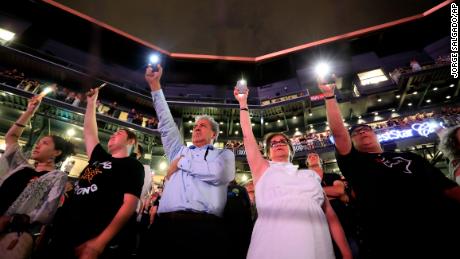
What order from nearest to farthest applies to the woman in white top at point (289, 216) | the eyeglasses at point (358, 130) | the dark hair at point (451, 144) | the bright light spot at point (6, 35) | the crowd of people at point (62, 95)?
the woman in white top at point (289, 216) → the eyeglasses at point (358, 130) → the dark hair at point (451, 144) → the crowd of people at point (62, 95) → the bright light spot at point (6, 35)

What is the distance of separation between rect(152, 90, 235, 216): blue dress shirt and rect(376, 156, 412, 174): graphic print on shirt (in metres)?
1.56

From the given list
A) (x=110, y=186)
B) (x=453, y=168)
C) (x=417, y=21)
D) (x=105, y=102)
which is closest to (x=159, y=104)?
(x=110, y=186)

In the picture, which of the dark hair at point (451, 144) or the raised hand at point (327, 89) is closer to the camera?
the raised hand at point (327, 89)

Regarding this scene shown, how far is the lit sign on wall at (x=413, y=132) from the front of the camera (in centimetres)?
1525

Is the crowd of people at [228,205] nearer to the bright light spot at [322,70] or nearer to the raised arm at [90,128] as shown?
the raised arm at [90,128]

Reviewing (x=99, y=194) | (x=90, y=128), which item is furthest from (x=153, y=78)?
(x=99, y=194)

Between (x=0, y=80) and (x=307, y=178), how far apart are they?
62.5 feet

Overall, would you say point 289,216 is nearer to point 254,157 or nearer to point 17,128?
point 254,157

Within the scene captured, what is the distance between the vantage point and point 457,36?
20500 mm

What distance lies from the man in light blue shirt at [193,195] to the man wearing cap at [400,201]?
50.3 inches

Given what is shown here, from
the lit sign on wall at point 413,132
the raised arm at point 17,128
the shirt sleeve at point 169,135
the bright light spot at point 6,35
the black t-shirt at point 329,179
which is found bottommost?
the black t-shirt at point 329,179

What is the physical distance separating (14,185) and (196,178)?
8.05 ft

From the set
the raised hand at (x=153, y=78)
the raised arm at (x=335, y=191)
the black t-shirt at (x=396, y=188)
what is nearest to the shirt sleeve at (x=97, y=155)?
the raised hand at (x=153, y=78)

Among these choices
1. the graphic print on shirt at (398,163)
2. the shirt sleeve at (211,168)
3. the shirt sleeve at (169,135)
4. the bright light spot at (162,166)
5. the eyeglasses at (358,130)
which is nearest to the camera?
the shirt sleeve at (211,168)
